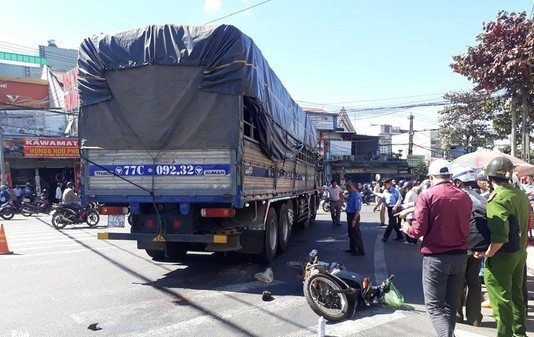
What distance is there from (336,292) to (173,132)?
11.2ft

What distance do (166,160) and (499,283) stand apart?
15.5 feet

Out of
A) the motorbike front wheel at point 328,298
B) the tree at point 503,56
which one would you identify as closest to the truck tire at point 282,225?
the motorbike front wheel at point 328,298

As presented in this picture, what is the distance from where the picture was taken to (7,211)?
18.2 metres

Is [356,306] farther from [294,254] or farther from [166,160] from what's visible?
[294,254]

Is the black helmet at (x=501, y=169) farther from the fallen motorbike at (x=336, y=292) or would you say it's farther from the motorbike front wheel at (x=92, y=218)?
the motorbike front wheel at (x=92, y=218)

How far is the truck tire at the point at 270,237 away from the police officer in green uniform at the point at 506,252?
13.6 feet

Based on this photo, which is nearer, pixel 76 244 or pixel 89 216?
pixel 76 244

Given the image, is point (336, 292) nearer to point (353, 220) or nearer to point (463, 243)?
point (463, 243)

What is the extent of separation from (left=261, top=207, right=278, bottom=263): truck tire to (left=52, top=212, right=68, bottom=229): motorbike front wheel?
363 inches

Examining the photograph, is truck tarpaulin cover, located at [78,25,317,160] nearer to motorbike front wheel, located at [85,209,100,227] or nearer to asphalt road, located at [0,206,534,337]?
asphalt road, located at [0,206,534,337]

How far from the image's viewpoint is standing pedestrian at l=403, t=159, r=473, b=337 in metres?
3.77

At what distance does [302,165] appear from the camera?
12734 millimetres

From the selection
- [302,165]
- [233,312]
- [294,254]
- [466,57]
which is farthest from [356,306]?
[302,165]

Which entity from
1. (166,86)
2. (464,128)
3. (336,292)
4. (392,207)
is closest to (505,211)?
(336,292)
